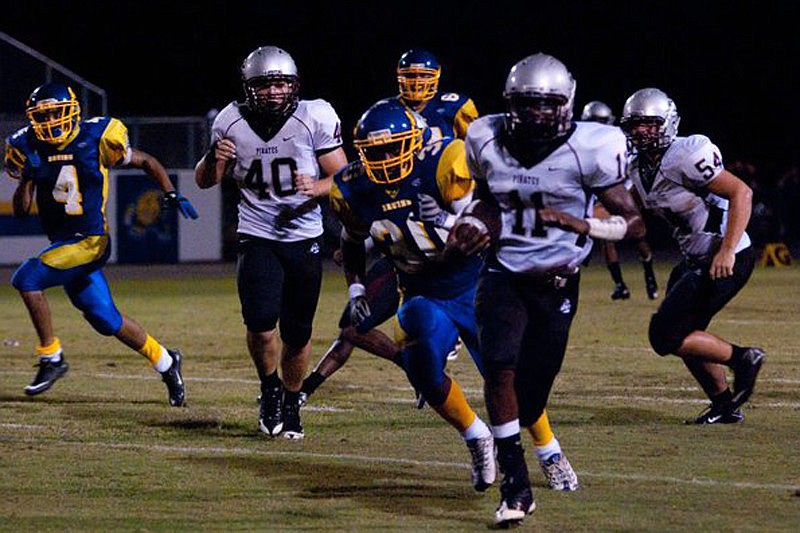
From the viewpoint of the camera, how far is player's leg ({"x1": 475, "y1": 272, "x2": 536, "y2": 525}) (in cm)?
530

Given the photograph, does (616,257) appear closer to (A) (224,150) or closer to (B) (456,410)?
(A) (224,150)

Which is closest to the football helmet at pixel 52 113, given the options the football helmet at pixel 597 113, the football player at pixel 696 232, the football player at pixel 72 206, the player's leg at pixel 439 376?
the football player at pixel 72 206

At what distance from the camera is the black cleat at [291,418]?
23.4ft

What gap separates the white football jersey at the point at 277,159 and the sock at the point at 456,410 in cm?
176

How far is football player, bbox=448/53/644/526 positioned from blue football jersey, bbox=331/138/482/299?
318 millimetres

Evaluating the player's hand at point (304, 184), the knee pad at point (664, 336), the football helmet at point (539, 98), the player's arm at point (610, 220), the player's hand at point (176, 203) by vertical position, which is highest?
the football helmet at point (539, 98)

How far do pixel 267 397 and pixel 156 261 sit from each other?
567 inches

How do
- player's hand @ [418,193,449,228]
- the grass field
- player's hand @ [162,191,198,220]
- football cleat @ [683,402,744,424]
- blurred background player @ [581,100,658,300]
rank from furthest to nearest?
blurred background player @ [581,100,658,300], player's hand @ [162,191,198,220], football cleat @ [683,402,744,424], player's hand @ [418,193,449,228], the grass field

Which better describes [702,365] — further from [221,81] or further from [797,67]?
[797,67]

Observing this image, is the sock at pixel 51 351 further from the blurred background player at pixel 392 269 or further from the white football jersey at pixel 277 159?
the white football jersey at pixel 277 159

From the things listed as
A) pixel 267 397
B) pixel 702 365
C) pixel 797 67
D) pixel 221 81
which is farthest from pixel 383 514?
pixel 797 67

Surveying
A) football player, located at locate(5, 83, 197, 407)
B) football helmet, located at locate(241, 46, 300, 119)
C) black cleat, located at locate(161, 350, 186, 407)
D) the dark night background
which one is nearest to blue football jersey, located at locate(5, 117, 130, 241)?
football player, located at locate(5, 83, 197, 407)

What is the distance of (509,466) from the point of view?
209 inches

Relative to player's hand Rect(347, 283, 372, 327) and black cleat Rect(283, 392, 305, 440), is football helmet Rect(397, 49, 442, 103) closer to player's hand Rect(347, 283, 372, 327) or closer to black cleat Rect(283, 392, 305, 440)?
black cleat Rect(283, 392, 305, 440)
